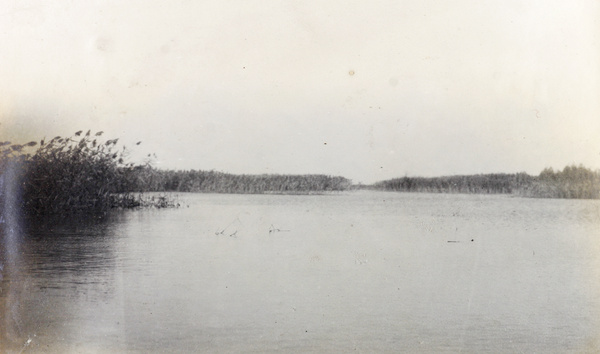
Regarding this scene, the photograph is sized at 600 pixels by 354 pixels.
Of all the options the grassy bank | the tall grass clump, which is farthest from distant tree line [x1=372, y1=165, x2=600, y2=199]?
the tall grass clump

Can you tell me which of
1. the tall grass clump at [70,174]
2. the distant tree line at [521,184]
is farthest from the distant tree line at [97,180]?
the distant tree line at [521,184]

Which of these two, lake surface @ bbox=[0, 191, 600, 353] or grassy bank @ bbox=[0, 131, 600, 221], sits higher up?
grassy bank @ bbox=[0, 131, 600, 221]

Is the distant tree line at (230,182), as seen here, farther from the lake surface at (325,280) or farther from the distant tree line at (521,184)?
the distant tree line at (521,184)

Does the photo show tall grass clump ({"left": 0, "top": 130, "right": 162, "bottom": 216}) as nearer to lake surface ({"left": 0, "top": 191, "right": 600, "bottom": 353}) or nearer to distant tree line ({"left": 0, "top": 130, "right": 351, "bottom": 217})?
distant tree line ({"left": 0, "top": 130, "right": 351, "bottom": 217})

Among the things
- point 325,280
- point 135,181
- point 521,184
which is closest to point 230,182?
point 135,181

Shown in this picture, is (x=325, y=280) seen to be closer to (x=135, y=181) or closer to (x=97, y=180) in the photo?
(x=135, y=181)

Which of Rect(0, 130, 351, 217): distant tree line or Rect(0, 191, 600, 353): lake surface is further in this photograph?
Rect(0, 130, 351, 217): distant tree line
